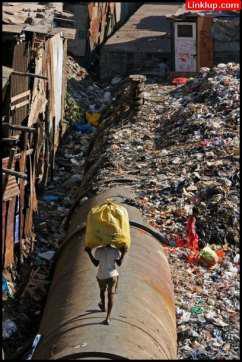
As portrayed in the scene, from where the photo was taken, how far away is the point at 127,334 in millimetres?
6926

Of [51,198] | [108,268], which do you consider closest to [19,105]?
[51,198]

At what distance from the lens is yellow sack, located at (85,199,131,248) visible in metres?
6.88

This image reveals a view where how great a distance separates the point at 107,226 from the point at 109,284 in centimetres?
62

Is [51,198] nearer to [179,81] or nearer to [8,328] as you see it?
[8,328]

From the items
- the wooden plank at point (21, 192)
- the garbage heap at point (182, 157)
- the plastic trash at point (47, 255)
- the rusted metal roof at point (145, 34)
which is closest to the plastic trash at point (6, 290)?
the wooden plank at point (21, 192)

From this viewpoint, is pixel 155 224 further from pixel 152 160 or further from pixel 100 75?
pixel 100 75

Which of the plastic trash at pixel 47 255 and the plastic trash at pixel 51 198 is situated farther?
the plastic trash at pixel 51 198

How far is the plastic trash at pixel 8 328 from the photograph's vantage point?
31.6 feet

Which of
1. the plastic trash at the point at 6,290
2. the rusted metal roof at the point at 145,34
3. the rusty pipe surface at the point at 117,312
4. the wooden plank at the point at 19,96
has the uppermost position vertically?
the rusted metal roof at the point at 145,34

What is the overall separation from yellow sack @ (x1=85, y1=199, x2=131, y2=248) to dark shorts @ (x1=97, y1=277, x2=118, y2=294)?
38 centimetres

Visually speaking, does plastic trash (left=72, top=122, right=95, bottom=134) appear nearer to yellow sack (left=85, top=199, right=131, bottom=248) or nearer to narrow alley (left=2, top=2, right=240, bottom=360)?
narrow alley (left=2, top=2, right=240, bottom=360)

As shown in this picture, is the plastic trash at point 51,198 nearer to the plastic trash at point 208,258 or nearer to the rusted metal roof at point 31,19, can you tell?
the rusted metal roof at point 31,19

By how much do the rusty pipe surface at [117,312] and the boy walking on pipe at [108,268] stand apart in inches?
7.0

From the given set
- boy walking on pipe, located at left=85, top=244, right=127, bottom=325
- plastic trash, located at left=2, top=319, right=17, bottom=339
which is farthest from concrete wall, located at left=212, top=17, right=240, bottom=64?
boy walking on pipe, located at left=85, top=244, right=127, bottom=325
